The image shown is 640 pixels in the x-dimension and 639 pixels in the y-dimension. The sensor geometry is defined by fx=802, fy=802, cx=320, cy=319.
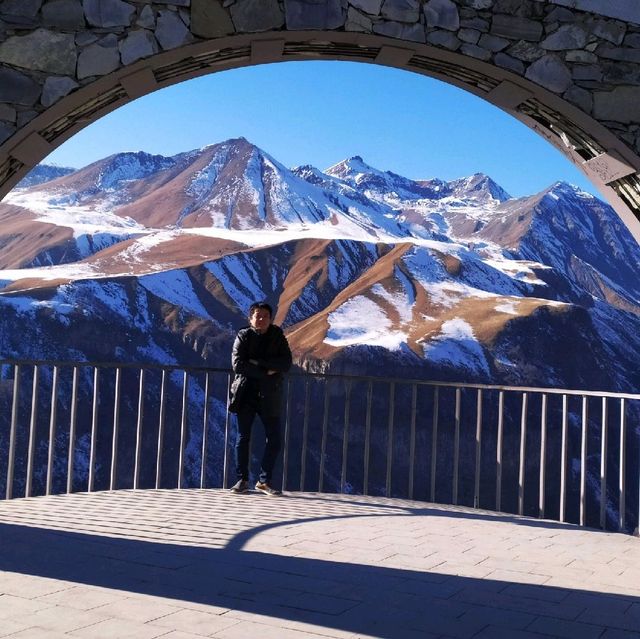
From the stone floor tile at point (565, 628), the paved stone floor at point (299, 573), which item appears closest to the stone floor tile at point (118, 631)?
the paved stone floor at point (299, 573)

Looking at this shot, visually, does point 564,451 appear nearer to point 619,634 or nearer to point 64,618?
point 619,634

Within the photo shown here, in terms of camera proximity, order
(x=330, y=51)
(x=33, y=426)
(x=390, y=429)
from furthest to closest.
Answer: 1. (x=390, y=429)
2. (x=33, y=426)
3. (x=330, y=51)

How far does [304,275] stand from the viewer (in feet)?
284

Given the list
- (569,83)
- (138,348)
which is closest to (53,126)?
(569,83)

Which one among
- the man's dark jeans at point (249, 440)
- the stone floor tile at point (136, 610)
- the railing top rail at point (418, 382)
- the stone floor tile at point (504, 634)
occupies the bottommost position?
the stone floor tile at point (504, 634)

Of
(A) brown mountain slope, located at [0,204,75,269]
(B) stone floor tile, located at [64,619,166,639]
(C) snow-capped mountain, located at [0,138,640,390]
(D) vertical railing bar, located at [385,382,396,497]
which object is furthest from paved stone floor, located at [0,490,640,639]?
(A) brown mountain slope, located at [0,204,75,269]

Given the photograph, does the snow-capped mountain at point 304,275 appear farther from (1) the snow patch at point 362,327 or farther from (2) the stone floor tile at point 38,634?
(2) the stone floor tile at point 38,634

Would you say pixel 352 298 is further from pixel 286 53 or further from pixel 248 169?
pixel 286 53

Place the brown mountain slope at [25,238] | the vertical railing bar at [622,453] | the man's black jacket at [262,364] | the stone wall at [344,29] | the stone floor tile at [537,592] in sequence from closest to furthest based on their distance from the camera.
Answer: the stone floor tile at [537,592] < the stone wall at [344,29] < the vertical railing bar at [622,453] < the man's black jacket at [262,364] < the brown mountain slope at [25,238]

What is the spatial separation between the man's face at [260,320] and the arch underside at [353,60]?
1.75m

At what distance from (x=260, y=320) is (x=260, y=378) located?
39 centimetres

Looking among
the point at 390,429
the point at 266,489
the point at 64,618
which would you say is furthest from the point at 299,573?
the point at 390,429

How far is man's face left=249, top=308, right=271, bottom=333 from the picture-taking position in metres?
5.34

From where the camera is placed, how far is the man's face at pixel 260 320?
5.34 metres
